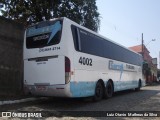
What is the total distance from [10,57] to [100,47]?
187 inches

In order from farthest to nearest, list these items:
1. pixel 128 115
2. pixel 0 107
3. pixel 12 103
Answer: pixel 12 103
pixel 0 107
pixel 128 115

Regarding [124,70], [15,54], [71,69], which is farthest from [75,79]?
[124,70]

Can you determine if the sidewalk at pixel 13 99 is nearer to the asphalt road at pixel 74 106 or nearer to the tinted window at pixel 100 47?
the asphalt road at pixel 74 106

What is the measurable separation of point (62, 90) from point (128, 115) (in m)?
2.76

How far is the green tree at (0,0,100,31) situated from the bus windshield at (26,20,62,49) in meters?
7.32

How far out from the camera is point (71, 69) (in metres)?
11.6

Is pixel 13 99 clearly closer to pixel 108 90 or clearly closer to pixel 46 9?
pixel 108 90

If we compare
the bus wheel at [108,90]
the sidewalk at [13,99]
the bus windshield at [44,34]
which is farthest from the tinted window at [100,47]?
the sidewalk at [13,99]

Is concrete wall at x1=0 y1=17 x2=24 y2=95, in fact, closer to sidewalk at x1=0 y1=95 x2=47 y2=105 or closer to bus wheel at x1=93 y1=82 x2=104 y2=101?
sidewalk at x1=0 y1=95 x2=47 y2=105

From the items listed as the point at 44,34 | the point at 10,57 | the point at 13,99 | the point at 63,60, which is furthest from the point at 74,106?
the point at 10,57

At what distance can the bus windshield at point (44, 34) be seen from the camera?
11.9 metres

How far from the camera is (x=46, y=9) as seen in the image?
2027 cm

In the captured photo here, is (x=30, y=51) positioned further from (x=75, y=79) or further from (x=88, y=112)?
(x=88, y=112)

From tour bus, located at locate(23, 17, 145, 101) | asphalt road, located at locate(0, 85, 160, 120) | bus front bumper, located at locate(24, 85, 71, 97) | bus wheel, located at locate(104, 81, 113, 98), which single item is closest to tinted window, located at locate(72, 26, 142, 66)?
tour bus, located at locate(23, 17, 145, 101)
